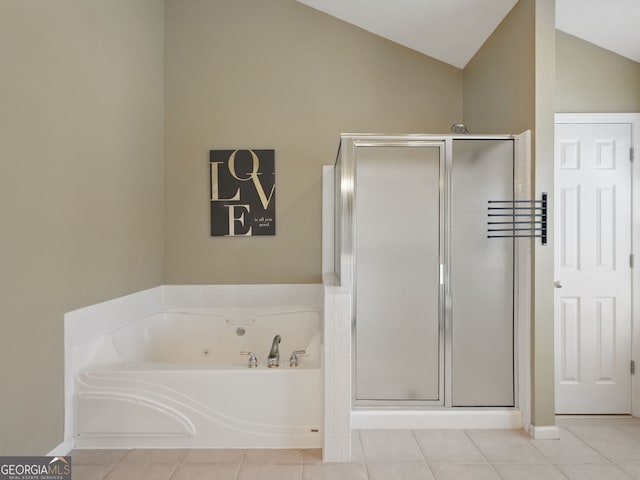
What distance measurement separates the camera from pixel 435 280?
8.71 feet

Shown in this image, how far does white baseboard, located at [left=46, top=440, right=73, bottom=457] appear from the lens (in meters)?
2.18

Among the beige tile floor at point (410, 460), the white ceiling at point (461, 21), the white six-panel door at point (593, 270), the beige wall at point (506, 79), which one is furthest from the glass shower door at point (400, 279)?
the white ceiling at point (461, 21)

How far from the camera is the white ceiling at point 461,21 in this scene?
8.73ft

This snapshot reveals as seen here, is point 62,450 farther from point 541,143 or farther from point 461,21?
point 461,21

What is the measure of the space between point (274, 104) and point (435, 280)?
6.97ft

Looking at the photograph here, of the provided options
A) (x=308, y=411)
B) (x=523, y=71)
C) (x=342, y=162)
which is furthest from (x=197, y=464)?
(x=523, y=71)

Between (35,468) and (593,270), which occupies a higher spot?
(593,270)

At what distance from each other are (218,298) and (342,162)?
1.81 m

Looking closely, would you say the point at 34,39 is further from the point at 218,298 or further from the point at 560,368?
the point at 560,368

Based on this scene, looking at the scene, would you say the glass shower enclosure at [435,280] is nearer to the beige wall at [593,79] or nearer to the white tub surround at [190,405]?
the white tub surround at [190,405]

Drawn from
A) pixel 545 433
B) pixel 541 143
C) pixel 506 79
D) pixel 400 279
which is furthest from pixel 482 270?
pixel 506 79

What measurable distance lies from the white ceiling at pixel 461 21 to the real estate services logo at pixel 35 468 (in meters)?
3.65

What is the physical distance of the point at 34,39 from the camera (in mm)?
2062

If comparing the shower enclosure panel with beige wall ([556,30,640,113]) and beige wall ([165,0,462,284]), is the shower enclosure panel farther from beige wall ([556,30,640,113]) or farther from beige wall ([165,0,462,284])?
beige wall ([165,0,462,284])
